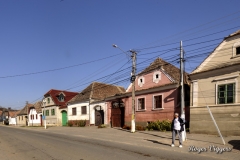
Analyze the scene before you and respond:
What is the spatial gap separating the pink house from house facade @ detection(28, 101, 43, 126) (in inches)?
1184

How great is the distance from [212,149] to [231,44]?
876 cm

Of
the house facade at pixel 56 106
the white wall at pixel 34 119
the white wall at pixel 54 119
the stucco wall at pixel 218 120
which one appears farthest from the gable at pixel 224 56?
the white wall at pixel 34 119

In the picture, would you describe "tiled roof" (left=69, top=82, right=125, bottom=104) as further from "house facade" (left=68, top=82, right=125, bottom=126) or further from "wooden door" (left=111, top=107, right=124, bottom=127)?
"wooden door" (left=111, top=107, right=124, bottom=127)

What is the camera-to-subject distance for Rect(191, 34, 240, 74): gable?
622 inches

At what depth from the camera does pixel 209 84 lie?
671 inches

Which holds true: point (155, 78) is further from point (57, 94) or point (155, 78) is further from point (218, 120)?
point (57, 94)

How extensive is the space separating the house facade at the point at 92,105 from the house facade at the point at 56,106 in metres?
4.89

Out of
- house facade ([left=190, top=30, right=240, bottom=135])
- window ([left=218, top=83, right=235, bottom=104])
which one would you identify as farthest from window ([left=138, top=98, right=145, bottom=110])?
window ([left=218, top=83, right=235, bottom=104])

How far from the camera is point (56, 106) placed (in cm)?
4409

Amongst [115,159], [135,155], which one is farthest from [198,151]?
[115,159]

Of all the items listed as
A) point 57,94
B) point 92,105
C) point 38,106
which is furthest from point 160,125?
point 38,106

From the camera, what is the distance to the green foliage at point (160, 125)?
20219 millimetres

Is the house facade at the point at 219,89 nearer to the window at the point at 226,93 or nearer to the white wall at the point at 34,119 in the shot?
the window at the point at 226,93

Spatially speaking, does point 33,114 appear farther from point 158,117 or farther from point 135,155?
point 135,155
